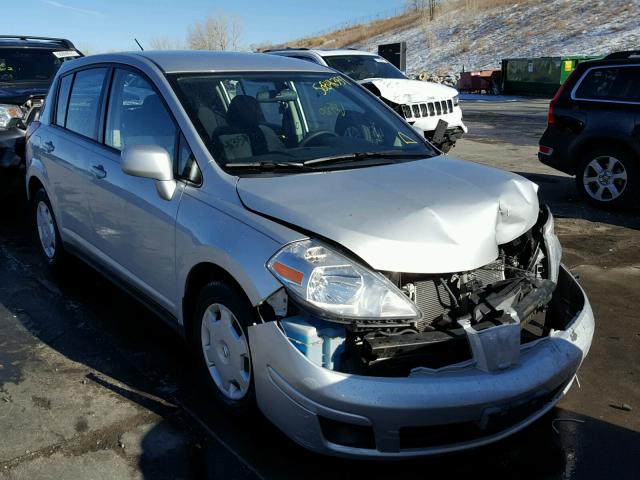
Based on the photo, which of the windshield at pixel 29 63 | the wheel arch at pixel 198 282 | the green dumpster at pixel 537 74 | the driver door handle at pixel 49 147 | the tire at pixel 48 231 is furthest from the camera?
the green dumpster at pixel 537 74

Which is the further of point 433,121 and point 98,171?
point 433,121

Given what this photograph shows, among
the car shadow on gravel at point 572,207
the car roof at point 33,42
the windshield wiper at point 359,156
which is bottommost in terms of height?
the car shadow on gravel at point 572,207

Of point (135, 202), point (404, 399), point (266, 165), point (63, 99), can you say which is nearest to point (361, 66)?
point (63, 99)

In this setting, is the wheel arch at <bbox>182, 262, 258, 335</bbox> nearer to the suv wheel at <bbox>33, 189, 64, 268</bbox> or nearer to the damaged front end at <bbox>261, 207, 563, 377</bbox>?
the damaged front end at <bbox>261, 207, 563, 377</bbox>

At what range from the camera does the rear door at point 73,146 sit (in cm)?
427

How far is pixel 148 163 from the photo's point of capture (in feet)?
10.4

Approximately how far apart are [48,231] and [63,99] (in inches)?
44.6

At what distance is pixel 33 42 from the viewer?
31.9ft

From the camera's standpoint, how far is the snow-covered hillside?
44.4 m

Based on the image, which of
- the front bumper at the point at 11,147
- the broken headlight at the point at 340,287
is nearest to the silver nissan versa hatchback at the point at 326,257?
the broken headlight at the point at 340,287

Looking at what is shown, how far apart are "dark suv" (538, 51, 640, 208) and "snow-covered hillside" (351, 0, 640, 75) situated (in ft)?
116

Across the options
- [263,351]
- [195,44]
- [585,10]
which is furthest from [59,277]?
[585,10]

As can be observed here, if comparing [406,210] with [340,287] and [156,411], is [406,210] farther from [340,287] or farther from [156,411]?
[156,411]

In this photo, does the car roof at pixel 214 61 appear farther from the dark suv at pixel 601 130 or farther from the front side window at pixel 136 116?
the dark suv at pixel 601 130
